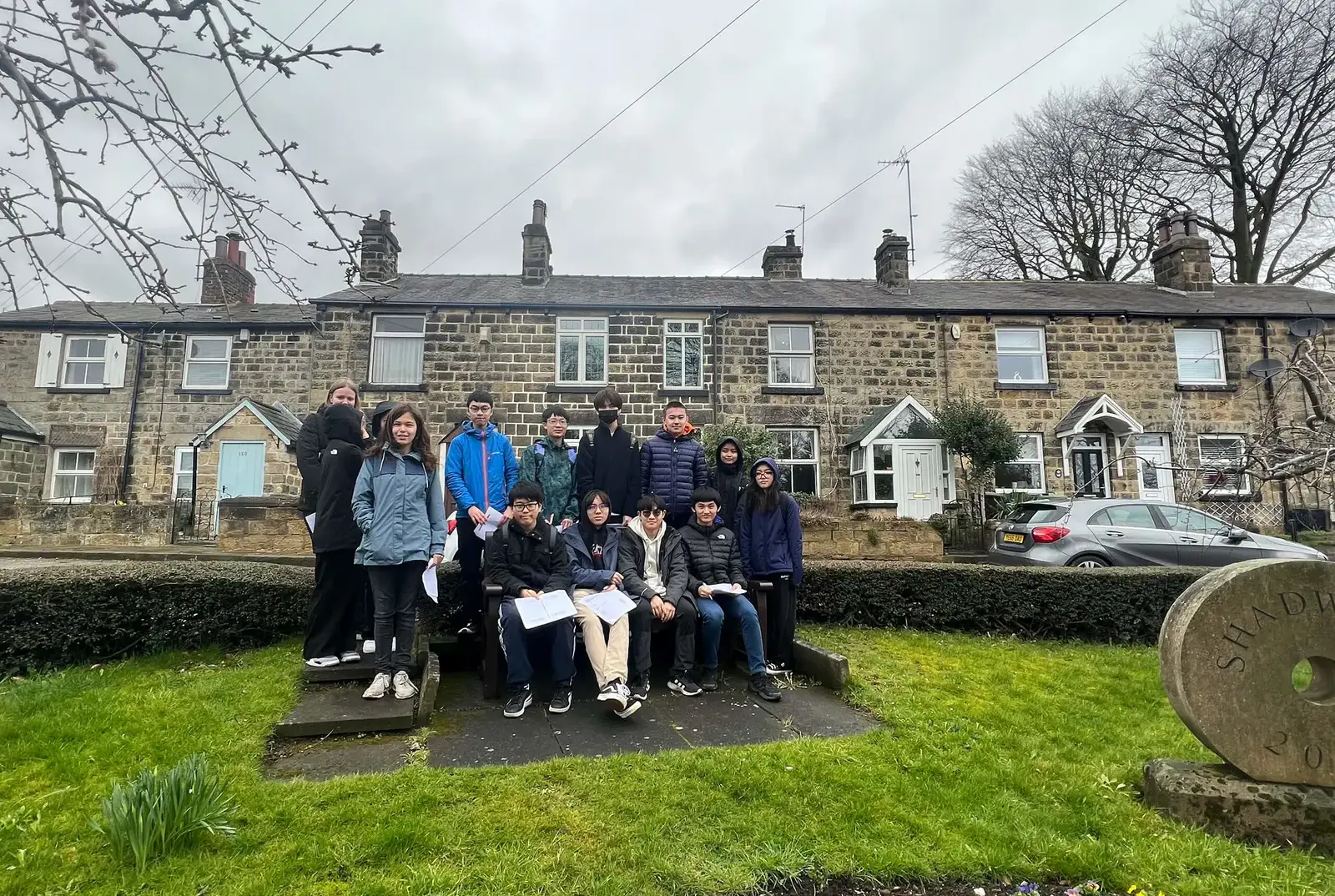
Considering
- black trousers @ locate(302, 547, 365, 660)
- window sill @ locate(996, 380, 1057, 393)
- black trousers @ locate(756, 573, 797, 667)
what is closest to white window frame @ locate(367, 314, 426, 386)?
black trousers @ locate(302, 547, 365, 660)

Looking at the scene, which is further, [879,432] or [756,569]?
[879,432]

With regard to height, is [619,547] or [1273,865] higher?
[619,547]

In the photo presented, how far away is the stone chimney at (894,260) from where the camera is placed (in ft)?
62.4

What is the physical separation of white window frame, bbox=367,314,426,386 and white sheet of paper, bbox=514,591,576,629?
1322cm

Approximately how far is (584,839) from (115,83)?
4204 mm

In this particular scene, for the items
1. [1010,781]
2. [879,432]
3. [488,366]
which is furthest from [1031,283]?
[1010,781]

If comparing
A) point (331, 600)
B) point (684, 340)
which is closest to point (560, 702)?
point (331, 600)

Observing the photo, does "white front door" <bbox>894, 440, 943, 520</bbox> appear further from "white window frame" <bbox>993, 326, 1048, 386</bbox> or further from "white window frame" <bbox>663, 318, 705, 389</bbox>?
"white window frame" <bbox>663, 318, 705, 389</bbox>

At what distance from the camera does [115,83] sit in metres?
3.29

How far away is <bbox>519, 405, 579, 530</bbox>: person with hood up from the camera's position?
603 centimetres

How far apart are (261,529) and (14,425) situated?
1255cm

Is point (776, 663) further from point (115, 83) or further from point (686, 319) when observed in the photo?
point (686, 319)

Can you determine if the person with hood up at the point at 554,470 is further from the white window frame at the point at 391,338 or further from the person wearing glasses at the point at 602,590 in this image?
the white window frame at the point at 391,338

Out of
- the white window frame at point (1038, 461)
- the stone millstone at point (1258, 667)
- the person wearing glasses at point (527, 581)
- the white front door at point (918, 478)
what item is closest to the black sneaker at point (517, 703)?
the person wearing glasses at point (527, 581)
